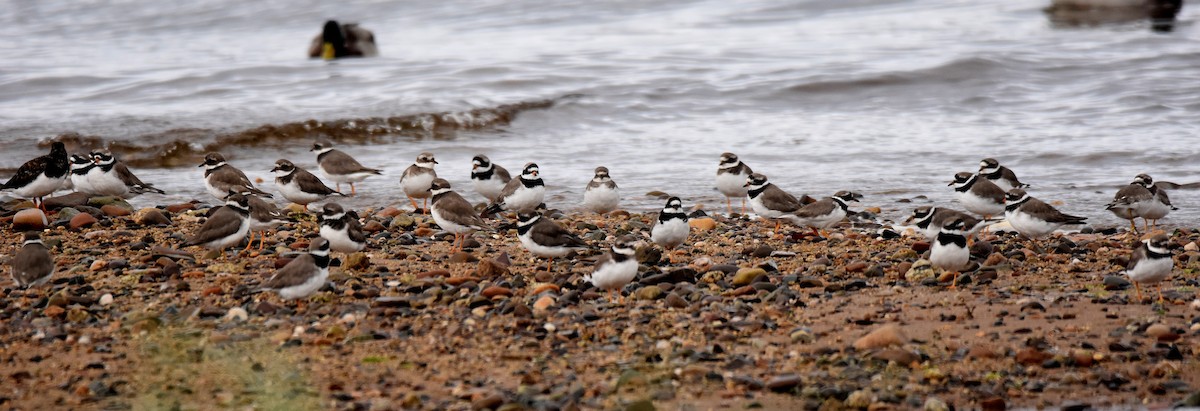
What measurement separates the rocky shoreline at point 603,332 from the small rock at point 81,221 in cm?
74

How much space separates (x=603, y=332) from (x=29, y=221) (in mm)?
7282

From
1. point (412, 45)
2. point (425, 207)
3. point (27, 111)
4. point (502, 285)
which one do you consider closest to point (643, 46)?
point (412, 45)

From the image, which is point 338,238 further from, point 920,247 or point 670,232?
point 920,247

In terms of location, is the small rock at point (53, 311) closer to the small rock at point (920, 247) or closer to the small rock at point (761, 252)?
the small rock at point (761, 252)

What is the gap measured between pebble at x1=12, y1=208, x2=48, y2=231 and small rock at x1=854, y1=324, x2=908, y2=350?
29.1ft

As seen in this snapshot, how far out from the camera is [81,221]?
1249cm

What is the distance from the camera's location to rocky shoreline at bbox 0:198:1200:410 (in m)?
6.99

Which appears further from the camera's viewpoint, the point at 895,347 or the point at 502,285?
the point at 502,285

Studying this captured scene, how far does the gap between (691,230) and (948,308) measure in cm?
413

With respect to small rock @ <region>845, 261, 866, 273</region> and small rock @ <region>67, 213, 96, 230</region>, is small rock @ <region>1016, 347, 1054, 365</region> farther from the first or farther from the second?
small rock @ <region>67, 213, 96, 230</region>

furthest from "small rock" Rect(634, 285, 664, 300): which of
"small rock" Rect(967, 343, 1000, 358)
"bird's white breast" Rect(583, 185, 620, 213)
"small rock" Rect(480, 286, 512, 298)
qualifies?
"bird's white breast" Rect(583, 185, 620, 213)

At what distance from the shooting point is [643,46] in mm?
29797

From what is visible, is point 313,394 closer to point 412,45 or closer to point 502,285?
point 502,285

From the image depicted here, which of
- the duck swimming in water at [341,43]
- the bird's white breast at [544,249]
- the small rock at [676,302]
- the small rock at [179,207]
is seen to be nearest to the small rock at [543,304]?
the small rock at [676,302]
